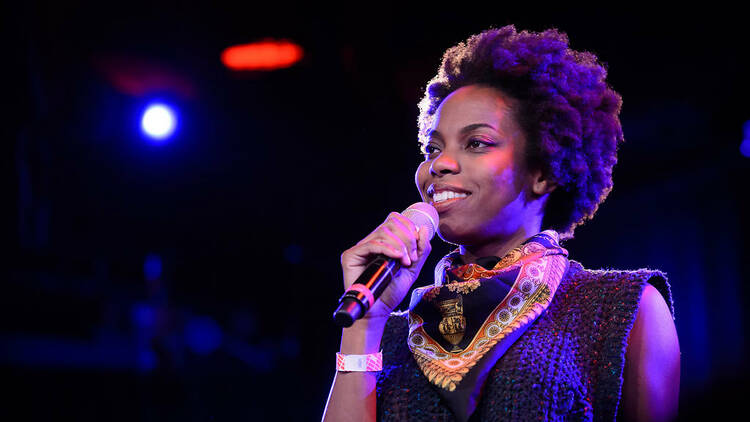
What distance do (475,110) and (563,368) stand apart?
0.66m

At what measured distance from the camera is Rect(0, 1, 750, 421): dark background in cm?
365

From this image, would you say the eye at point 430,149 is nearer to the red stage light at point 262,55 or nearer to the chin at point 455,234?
the chin at point 455,234

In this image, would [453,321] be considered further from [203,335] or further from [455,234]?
[203,335]

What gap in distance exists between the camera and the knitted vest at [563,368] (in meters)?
1.28

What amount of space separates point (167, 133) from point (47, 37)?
103 cm

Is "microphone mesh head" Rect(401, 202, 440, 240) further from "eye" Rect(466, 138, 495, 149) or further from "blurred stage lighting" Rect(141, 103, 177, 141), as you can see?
"blurred stage lighting" Rect(141, 103, 177, 141)

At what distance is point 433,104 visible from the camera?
6.27 feet

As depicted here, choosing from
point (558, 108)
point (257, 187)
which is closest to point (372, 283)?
point (558, 108)

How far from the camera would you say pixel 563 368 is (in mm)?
1307

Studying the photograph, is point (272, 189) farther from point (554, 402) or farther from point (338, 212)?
point (554, 402)

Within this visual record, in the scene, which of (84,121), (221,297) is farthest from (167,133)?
(221,297)

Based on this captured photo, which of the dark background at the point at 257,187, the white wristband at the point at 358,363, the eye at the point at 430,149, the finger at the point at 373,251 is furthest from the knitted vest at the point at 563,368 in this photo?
the dark background at the point at 257,187

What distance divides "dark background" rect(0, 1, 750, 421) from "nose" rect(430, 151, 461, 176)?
6.90 feet

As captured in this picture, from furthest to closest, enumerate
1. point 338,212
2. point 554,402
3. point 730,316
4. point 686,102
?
1. point 338,212
2. point 730,316
3. point 686,102
4. point 554,402
